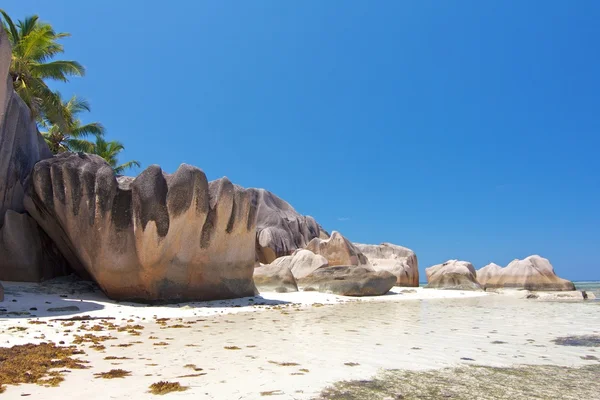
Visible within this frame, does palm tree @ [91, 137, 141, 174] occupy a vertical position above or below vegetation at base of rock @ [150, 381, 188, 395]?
above

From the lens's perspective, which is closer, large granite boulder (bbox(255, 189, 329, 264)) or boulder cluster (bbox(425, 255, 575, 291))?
boulder cluster (bbox(425, 255, 575, 291))

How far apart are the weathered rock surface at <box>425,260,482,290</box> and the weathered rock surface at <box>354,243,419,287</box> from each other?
1398mm

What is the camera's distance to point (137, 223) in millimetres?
11852

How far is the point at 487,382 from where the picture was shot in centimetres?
425

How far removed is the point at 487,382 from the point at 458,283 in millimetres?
26874

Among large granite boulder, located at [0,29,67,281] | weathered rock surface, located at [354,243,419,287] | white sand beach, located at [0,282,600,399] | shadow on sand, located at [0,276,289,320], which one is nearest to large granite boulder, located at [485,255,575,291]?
weathered rock surface, located at [354,243,419,287]

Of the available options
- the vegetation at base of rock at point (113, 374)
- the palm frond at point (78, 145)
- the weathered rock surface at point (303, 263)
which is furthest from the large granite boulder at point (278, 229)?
the vegetation at base of rock at point (113, 374)

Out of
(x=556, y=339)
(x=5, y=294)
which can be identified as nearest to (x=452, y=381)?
(x=556, y=339)

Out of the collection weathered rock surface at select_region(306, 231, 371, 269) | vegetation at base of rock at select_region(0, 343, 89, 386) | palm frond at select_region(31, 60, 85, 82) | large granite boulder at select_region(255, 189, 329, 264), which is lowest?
vegetation at base of rock at select_region(0, 343, 89, 386)

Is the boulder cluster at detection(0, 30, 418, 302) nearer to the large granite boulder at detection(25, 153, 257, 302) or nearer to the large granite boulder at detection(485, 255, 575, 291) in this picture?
the large granite boulder at detection(25, 153, 257, 302)

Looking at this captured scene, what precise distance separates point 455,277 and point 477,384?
27215mm

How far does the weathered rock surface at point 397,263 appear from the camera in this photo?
3175cm

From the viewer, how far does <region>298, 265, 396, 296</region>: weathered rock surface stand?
20.0 metres

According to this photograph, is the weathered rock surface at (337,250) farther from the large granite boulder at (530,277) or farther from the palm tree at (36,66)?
the palm tree at (36,66)
